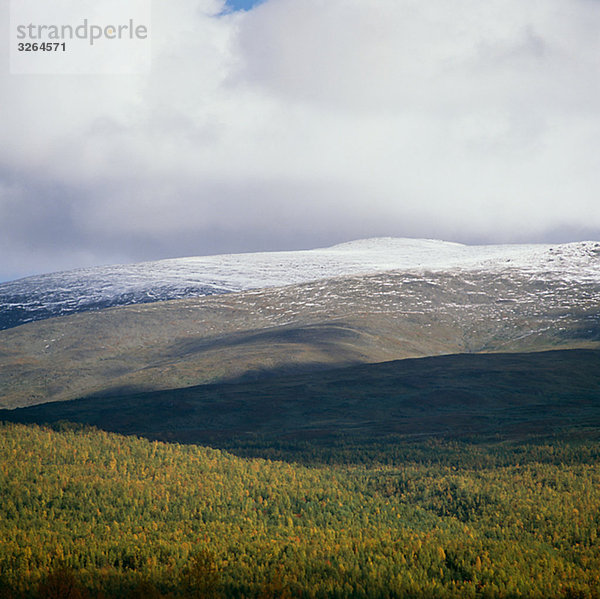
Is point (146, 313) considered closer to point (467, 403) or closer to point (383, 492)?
point (467, 403)

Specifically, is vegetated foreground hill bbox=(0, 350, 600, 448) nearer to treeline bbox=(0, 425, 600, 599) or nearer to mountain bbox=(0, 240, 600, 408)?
treeline bbox=(0, 425, 600, 599)

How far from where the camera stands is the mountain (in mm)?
80688

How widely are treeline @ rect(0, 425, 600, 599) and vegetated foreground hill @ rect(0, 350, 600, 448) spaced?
27.0 ft

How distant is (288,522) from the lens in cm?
1906

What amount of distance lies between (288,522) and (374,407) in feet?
107

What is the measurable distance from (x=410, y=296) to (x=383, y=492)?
118 meters

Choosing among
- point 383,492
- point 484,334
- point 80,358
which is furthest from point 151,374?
point 484,334

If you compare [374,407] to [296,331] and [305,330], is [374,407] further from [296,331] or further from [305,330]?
[296,331]

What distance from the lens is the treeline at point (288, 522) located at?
1248cm

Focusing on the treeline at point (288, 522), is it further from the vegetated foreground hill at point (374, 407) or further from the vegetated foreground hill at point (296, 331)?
the vegetated foreground hill at point (296, 331)

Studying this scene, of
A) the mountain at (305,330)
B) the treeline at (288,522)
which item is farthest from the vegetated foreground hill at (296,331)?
the treeline at (288,522)

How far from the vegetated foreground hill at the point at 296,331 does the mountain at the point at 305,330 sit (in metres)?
0.26

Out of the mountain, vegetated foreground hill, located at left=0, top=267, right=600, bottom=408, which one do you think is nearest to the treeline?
the mountain

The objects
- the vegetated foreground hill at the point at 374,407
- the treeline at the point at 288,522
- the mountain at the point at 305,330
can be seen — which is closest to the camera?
the treeline at the point at 288,522
